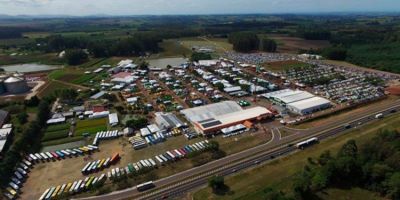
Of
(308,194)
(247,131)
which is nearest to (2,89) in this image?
(247,131)

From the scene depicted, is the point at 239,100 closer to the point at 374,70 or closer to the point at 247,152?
the point at 247,152

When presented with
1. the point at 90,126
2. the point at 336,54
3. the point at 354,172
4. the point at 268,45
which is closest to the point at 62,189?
the point at 90,126

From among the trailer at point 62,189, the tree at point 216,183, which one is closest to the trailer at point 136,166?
the trailer at point 62,189

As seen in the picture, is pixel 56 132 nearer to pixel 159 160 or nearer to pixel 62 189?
pixel 62 189

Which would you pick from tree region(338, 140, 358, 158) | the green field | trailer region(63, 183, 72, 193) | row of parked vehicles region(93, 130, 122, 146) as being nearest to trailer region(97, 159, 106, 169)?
trailer region(63, 183, 72, 193)

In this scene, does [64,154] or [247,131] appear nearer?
[64,154]

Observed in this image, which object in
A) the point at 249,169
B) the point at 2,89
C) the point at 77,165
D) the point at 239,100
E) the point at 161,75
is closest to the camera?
the point at 249,169

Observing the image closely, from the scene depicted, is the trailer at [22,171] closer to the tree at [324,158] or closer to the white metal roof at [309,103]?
the tree at [324,158]
